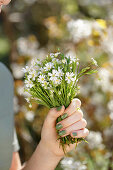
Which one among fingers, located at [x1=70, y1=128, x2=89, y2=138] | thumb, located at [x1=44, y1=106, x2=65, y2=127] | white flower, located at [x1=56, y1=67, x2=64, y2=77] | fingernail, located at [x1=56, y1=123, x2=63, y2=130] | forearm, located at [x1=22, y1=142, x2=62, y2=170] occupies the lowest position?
forearm, located at [x1=22, y1=142, x2=62, y2=170]

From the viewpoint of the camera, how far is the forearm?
1.14m

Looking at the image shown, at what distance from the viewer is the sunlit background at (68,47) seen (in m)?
2.43

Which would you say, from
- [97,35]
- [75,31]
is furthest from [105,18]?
[75,31]

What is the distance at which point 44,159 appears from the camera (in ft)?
3.79

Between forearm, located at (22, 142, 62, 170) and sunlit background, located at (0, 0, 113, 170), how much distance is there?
103cm

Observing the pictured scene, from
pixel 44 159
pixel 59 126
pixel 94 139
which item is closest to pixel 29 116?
pixel 94 139

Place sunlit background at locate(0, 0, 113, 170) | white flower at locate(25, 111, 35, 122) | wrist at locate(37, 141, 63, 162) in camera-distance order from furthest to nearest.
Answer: white flower at locate(25, 111, 35, 122), sunlit background at locate(0, 0, 113, 170), wrist at locate(37, 141, 63, 162)

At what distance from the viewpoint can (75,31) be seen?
2.42 meters

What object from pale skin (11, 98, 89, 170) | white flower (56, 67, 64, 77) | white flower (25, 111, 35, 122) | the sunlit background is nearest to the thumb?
pale skin (11, 98, 89, 170)

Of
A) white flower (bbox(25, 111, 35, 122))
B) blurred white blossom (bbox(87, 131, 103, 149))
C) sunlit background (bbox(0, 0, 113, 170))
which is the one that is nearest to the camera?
blurred white blossom (bbox(87, 131, 103, 149))

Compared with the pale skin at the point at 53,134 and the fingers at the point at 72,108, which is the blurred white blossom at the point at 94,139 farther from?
the fingers at the point at 72,108

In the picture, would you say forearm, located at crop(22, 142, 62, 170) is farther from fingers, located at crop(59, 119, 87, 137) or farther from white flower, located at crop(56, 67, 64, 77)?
white flower, located at crop(56, 67, 64, 77)

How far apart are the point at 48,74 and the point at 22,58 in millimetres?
1894

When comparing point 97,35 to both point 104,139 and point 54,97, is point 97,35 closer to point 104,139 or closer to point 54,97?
point 104,139
